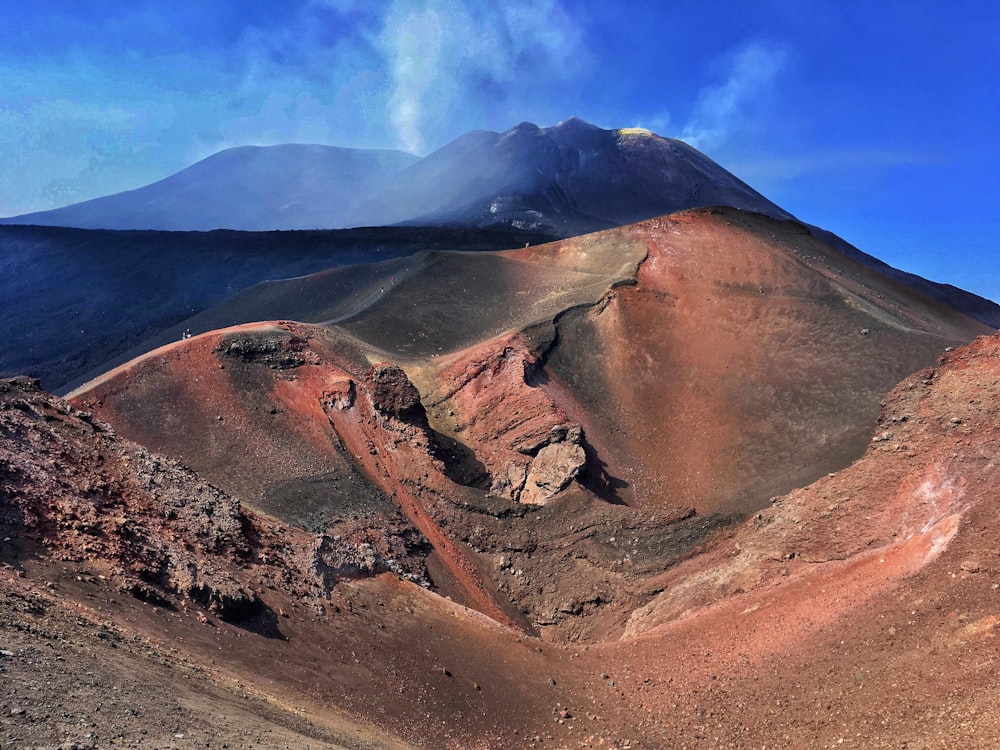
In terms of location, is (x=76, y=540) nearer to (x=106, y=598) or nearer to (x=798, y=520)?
(x=106, y=598)

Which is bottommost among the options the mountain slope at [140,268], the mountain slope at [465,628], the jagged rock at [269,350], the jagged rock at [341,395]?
the mountain slope at [465,628]

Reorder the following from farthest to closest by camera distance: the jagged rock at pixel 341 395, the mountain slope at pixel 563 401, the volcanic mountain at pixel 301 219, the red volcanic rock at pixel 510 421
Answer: the volcanic mountain at pixel 301 219 < the jagged rock at pixel 341 395 < the red volcanic rock at pixel 510 421 < the mountain slope at pixel 563 401

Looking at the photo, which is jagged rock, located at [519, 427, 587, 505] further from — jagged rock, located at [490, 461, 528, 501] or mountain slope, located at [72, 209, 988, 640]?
jagged rock, located at [490, 461, 528, 501]

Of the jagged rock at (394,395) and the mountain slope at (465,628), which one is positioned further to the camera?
the jagged rock at (394,395)

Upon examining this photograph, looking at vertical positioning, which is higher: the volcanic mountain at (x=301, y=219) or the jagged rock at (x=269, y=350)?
the volcanic mountain at (x=301, y=219)

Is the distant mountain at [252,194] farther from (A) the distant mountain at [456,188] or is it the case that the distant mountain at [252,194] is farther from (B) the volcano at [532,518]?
(B) the volcano at [532,518]

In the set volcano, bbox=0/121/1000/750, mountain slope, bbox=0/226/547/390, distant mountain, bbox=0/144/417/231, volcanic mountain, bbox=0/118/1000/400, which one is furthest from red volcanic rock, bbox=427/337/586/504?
distant mountain, bbox=0/144/417/231

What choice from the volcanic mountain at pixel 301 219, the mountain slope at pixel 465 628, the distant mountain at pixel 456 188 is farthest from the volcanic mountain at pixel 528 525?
the distant mountain at pixel 456 188

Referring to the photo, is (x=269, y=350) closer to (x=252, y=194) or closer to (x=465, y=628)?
(x=465, y=628)
